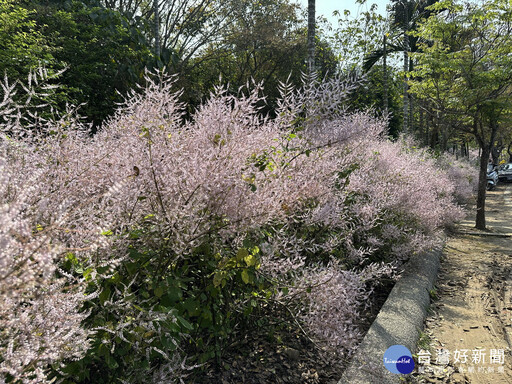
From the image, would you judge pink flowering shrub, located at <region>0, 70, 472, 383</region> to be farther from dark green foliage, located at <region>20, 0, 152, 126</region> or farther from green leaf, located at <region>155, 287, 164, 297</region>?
dark green foliage, located at <region>20, 0, 152, 126</region>

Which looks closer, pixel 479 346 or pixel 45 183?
pixel 45 183

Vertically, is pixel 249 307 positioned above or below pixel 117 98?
below

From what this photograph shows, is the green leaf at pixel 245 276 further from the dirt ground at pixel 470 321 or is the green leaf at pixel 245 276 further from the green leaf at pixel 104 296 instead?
the dirt ground at pixel 470 321

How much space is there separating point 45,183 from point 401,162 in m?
6.19

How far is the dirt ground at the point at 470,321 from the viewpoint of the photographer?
3070 mm

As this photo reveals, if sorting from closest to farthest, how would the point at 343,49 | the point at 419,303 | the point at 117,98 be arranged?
the point at 419,303
the point at 117,98
the point at 343,49

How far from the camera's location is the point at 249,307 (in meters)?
2.48

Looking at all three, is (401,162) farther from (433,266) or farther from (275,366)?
(275,366)

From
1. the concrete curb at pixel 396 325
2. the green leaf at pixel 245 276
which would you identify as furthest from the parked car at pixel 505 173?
the green leaf at pixel 245 276

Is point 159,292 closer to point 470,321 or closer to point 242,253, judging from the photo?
point 242,253

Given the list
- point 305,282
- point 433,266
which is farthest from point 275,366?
point 433,266

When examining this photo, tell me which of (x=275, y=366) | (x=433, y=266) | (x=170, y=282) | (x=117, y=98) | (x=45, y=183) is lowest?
(x=433, y=266)

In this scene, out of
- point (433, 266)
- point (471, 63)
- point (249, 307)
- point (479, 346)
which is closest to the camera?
point (249, 307)

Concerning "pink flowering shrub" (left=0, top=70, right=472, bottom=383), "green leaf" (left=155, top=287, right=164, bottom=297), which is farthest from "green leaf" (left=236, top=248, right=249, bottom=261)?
"green leaf" (left=155, top=287, right=164, bottom=297)
